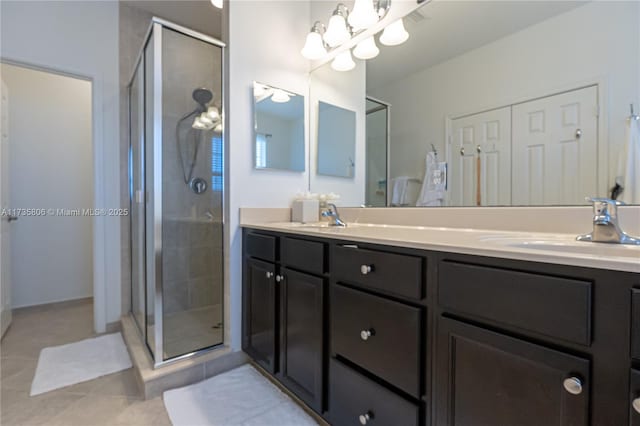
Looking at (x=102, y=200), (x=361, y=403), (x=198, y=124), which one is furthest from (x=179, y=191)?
(x=361, y=403)

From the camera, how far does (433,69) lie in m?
1.44

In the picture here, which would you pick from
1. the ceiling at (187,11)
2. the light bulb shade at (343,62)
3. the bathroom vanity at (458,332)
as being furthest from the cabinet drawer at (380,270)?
the ceiling at (187,11)

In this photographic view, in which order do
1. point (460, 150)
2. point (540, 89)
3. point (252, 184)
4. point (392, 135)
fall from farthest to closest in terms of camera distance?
point (252, 184) < point (392, 135) < point (460, 150) < point (540, 89)

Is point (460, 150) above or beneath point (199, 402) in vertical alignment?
above

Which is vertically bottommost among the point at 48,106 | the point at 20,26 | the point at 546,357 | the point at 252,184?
the point at 546,357

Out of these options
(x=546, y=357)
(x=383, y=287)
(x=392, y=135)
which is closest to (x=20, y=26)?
(x=392, y=135)

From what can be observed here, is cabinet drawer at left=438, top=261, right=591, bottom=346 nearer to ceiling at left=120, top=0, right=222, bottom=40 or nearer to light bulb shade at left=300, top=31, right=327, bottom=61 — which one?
light bulb shade at left=300, top=31, right=327, bottom=61

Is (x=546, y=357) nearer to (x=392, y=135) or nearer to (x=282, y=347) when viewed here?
(x=282, y=347)

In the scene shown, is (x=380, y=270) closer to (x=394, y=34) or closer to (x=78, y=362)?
(x=394, y=34)

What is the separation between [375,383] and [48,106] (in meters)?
3.67

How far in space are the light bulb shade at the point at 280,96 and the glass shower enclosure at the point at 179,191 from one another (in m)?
0.34

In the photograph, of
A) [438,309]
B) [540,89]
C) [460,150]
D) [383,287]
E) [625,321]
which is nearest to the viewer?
[625,321]

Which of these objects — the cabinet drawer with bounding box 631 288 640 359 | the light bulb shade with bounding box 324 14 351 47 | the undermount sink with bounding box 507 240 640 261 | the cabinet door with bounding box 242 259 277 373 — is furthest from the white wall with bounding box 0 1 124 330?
the cabinet drawer with bounding box 631 288 640 359

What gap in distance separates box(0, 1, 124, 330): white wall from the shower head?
91 cm
